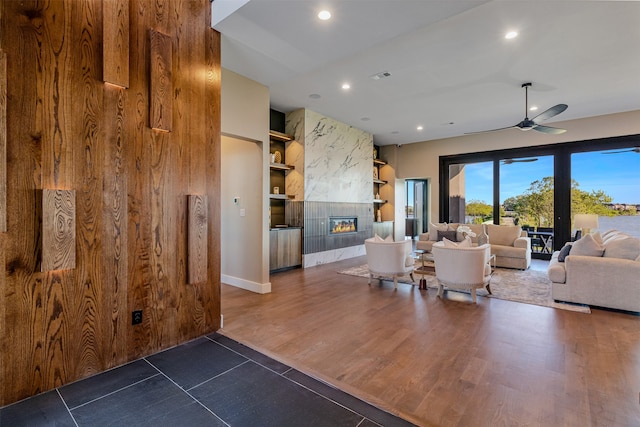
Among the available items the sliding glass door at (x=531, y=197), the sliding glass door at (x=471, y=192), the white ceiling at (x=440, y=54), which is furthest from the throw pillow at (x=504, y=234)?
the white ceiling at (x=440, y=54)

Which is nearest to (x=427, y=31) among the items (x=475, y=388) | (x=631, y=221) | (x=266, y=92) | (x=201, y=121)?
(x=266, y=92)

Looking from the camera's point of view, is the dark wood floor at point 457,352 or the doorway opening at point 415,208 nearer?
the dark wood floor at point 457,352

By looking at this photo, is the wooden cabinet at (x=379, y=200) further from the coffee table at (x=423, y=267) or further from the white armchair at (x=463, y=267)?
the white armchair at (x=463, y=267)

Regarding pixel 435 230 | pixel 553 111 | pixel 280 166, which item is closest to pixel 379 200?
pixel 435 230

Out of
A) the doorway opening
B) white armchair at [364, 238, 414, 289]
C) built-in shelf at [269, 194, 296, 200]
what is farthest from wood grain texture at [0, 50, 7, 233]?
the doorway opening

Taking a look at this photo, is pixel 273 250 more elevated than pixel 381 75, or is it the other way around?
pixel 381 75

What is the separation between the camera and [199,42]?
9.84ft

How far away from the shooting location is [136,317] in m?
2.54

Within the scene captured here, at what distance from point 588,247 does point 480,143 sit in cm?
529

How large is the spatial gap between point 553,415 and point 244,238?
13.4 ft

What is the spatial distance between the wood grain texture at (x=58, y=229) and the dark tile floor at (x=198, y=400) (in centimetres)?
90

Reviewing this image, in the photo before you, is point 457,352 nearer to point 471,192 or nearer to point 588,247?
point 588,247

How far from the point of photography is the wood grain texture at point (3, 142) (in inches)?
74.1

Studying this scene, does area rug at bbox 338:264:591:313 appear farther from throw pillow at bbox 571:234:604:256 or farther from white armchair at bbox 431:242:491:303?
throw pillow at bbox 571:234:604:256
